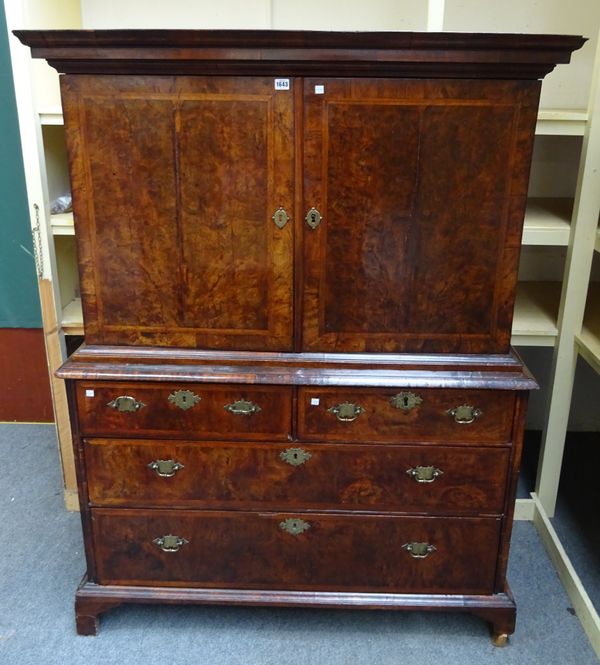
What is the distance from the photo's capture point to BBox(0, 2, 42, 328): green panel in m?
2.47

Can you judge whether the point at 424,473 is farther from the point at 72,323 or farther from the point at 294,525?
the point at 72,323

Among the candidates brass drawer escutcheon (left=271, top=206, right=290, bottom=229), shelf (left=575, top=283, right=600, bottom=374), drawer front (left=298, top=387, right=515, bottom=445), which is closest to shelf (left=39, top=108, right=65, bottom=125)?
brass drawer escutcheon (left=271, top=206, right=290, bottom=229)

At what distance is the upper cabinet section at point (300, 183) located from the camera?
59.2 inches

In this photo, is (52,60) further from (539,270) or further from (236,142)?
(539,270)

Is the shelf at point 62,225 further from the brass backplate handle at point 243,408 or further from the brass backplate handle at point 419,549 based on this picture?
the brass backplate handle at point 419,549

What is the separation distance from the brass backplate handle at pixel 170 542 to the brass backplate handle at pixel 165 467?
19 centimetres

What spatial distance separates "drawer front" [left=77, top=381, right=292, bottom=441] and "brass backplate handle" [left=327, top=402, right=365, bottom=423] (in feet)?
0.40

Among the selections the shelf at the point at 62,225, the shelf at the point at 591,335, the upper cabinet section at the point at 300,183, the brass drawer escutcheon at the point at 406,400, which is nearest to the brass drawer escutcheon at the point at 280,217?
the upper cabinet section at the point at 300,183

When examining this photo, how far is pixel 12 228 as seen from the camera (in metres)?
2.66

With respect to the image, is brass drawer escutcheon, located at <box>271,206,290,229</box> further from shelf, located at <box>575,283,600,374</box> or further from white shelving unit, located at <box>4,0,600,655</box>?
shelf, located at <box>575,283,600,374</box>

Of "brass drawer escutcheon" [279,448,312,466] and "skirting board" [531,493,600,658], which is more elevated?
"brass drawer escutcheon" [279,448,312,466]

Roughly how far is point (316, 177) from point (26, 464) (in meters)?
1.85

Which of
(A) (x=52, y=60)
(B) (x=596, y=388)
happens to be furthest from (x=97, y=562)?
(B) (x=596, y=388)

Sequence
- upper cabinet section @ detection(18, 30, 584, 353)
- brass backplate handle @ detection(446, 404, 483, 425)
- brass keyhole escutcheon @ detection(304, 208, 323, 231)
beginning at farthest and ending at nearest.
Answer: brass backplate handle @ detection(446, 404, 483, 425) < brass keyhole escutcheon @ detection(304, 208, 323, 231) < upper cabinet section @ detection(18, 30, 584, 353)
